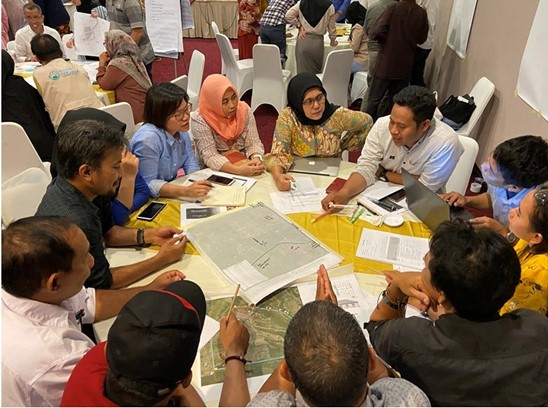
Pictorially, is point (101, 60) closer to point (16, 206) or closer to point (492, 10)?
point (16, 206)

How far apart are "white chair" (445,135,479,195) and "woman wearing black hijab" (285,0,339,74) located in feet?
8.77

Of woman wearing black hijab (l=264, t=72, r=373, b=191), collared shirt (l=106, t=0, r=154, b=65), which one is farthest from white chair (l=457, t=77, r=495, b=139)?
collared shirt (l=106, t=0, r=154, b=65)

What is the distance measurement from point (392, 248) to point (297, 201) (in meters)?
0.53

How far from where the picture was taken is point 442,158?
2.23 meters

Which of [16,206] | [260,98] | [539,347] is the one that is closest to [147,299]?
[539,347]

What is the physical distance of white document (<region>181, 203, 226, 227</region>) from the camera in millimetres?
1949

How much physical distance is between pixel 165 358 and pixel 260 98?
13.3 feet

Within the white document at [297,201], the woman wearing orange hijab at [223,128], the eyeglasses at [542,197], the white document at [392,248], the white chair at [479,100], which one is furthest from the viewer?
the white chair at [479,100]

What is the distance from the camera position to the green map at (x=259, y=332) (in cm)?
128

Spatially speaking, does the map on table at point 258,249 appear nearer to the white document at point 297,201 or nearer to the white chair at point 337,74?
the white document at point 297,201

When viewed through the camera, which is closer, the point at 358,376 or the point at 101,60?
the point at 358,376

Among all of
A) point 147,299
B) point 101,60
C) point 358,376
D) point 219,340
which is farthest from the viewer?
point 101,60

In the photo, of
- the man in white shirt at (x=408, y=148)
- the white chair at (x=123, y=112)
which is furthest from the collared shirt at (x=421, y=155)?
the white chair at (x=123, y=112)

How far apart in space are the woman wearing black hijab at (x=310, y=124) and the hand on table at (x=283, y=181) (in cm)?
18
